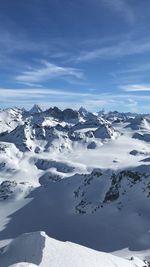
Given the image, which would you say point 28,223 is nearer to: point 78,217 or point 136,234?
point 78,217

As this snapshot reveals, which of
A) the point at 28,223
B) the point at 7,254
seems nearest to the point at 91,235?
the point at 28,223

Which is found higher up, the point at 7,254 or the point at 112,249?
the point at 7,254

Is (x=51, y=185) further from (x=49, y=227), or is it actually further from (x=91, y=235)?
(x=91, y=235)

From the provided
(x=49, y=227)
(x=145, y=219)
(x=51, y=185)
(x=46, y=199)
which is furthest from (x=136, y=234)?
(x=51, y=185)

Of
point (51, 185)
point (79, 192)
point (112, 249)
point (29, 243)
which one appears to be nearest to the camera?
point (29, 243)

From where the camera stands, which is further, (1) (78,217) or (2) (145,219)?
(1) (78,217)

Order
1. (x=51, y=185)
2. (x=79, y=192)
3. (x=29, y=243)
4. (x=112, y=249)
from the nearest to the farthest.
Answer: (x=29, y=243) → (x=112, y=249) → (x=79, y=192) → (x=51, y=185)
